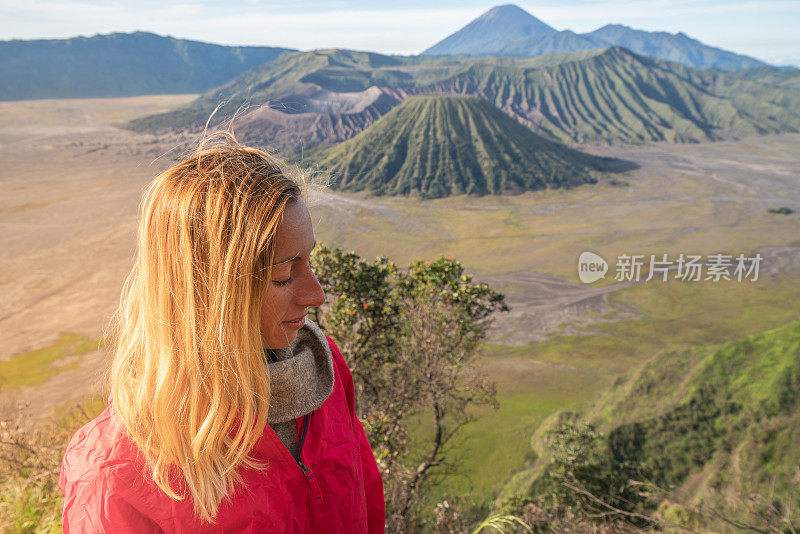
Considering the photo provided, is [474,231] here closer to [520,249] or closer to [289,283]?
[520,249]

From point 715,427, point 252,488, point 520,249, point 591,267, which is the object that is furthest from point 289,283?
point 520,249

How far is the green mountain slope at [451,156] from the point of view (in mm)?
55969

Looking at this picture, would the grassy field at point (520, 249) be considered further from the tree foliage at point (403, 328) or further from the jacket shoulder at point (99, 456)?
the tree foliage at point (403, 328)

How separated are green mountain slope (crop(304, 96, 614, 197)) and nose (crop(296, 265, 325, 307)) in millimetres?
52553

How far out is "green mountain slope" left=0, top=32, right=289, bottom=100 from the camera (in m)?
126

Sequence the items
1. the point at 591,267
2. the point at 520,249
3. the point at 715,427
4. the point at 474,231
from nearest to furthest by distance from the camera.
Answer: the point at 715,427 → the point at 591,267 → the point at 520,249 → the point at 474,231

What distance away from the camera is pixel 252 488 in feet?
3.91

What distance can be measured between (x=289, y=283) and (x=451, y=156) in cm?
5934

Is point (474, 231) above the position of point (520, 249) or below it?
above

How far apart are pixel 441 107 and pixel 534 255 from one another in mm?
34270

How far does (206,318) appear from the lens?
43.8 inches

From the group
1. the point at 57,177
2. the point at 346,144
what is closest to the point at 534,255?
the point at 346,144

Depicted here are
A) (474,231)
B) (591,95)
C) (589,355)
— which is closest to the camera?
(589,355)

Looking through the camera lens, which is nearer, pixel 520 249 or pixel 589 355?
pixel 589 355
